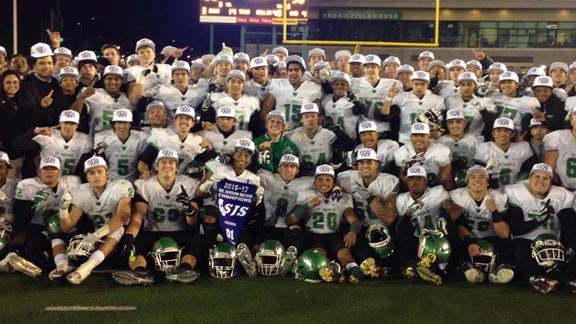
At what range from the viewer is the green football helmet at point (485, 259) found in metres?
6.37

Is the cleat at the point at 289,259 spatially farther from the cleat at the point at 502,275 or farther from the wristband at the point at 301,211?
the cleat at the point at 502,275

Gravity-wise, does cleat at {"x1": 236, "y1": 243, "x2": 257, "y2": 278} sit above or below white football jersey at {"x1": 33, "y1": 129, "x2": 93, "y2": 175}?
below

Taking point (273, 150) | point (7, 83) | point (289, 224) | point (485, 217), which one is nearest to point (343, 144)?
point (273, 150)

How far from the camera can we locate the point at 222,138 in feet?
25.3

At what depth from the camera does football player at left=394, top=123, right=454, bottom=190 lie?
23.9 feet

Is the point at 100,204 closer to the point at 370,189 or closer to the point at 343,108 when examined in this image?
the point at 370,189

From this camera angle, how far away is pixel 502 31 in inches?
1351

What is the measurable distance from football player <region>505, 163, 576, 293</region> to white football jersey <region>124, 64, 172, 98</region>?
4.43 meters

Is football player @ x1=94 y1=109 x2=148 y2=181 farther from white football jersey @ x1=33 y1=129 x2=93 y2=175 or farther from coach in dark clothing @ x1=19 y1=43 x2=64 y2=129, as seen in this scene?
coach in dark clothing @ x1=19 y1=43 x2=64 y2=129

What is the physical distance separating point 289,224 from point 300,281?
0.80 meters

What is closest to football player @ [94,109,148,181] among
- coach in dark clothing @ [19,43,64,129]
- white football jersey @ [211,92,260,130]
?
coach in dark clothing @ [19,43,64,129]

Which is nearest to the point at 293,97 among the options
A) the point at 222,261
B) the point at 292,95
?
the point at 292,95

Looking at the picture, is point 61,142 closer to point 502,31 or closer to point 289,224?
point 289,224

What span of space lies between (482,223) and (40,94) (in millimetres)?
5162
